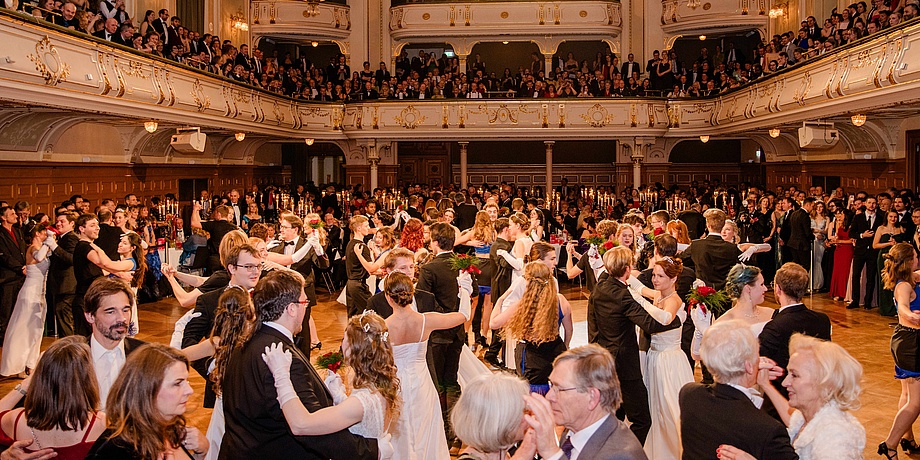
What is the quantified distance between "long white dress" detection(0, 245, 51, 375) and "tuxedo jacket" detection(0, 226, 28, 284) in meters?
0.44

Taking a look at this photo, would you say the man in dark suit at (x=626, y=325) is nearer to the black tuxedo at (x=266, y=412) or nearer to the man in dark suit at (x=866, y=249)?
the black tuxedo at (x=266, y=412)

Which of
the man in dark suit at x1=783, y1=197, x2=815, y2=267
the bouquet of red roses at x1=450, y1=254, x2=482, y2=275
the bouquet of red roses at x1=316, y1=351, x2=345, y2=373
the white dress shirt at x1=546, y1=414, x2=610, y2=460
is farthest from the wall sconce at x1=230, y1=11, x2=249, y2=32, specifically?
the white dress shirt at x1=546, y1=414, x2=610, y2=460

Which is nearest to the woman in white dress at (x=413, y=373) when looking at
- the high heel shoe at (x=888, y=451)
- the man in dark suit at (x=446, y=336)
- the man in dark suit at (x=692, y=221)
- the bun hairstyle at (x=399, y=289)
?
the bun hairstyle at (x=399, y=289)

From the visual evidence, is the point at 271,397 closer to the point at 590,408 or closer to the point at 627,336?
the point at 590,408

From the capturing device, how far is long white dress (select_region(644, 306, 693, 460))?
5668mm

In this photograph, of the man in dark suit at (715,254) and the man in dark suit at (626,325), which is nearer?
the man in dark suit at (626,325)

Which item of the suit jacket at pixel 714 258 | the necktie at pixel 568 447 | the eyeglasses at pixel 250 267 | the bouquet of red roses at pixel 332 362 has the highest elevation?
the eyeglasses at pixel 250 267

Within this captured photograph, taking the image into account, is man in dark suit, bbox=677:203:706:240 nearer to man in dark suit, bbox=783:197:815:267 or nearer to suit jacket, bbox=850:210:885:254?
man in dark suit, bbox=783:197:815:267

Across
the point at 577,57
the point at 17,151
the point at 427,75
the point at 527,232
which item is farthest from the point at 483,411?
the point at 577,57

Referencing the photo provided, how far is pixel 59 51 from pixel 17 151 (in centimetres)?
276

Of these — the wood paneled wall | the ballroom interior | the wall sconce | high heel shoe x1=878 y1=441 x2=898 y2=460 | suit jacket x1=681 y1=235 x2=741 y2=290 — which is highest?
the wall sconce

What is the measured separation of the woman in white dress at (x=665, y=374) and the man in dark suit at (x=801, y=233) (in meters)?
8.11

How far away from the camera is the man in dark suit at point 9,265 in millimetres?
8969

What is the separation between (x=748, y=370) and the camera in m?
3.45
